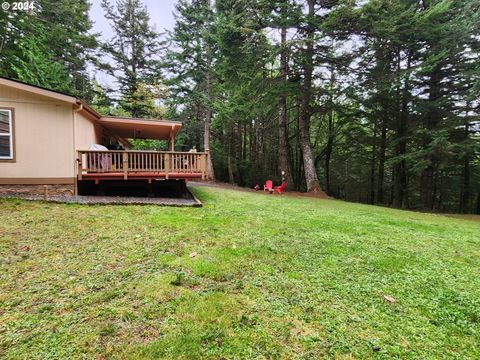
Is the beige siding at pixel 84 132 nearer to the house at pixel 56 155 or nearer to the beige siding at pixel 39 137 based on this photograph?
the house at pixel 56 155

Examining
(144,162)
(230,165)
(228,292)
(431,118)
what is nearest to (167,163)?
(144,162)

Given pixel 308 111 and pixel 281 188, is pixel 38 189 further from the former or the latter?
pixel 308 111

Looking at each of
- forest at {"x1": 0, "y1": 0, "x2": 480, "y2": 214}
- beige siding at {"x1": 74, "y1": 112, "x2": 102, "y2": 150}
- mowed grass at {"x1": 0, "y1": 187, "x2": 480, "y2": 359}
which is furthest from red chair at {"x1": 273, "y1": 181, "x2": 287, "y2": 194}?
beige siding at {"x1": 74, "y1": 112, "x2": 102, "y2": 150}

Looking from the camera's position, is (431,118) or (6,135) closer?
(6,135)

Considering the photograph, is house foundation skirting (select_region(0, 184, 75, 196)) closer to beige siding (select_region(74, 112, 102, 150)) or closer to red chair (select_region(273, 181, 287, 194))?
beige siding (select_region(74, 112, 102, 150))

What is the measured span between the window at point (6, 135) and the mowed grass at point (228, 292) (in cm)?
318

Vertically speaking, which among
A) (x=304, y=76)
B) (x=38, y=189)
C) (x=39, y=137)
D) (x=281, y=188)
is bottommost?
(x=281, y=188)

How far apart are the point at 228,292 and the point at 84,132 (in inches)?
335

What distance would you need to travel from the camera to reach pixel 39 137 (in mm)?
7344

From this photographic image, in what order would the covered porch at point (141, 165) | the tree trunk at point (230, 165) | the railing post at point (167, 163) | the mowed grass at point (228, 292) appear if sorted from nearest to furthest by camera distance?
the mowed grass at point (228, 292)
the covered porch at point (141, 165)
the railing post at point (167, 163)
the tree trunk at point (230, 165)

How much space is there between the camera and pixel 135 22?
22.0m

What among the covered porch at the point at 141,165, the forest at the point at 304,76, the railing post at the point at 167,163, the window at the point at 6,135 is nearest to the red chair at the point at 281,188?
the forest at the point at 304,76

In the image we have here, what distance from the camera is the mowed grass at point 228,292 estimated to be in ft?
6.81

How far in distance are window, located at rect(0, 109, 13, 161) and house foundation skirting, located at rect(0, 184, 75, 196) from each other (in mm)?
848
